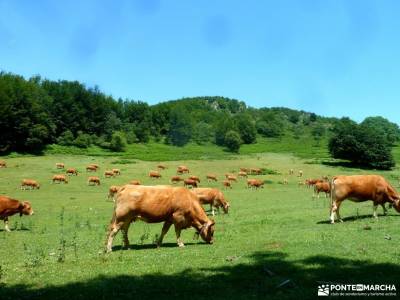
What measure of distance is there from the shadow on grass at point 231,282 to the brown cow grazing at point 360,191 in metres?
11.5

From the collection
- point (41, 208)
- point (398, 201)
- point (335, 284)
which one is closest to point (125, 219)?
point (335, 284)

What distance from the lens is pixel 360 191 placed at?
25.2 metres

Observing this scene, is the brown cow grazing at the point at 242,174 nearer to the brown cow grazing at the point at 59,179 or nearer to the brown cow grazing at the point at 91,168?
the brown cow grazing at the point at 91,168

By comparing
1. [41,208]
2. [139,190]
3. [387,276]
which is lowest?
[41,208]

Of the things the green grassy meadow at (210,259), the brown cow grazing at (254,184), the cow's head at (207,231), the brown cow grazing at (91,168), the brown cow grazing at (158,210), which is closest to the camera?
the green grassy meadow at (210,259)

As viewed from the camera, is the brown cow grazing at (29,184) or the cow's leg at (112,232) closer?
the cow's leg at (112,232)

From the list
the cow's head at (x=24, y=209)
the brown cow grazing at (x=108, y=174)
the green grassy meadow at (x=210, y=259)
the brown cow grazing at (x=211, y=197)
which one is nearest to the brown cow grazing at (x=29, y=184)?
the brown cow grazing at (x=108, y=174)

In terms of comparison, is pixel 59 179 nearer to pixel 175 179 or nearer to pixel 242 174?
pixel 175 179

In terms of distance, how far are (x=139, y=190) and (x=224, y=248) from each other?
3983mm

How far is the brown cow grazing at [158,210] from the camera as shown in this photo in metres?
18.3

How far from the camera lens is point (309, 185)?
61.3 metres

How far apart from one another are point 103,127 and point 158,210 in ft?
361

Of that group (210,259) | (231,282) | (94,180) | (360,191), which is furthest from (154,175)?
(231,282)

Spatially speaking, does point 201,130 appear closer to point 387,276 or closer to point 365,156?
point 365,156
